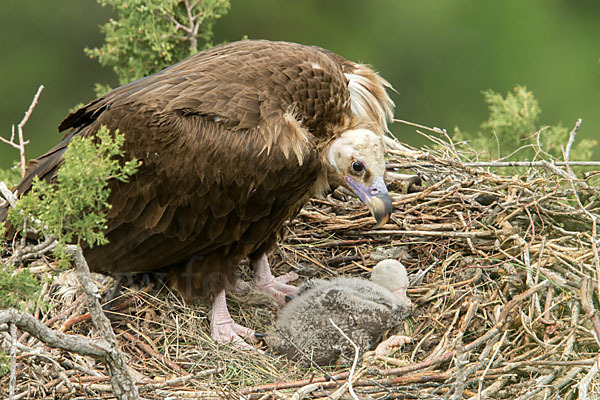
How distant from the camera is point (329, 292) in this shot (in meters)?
4.44

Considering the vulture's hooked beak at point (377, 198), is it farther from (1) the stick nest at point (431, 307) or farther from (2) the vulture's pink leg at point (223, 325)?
(2) the vulture's pink leg at point (223, 325)

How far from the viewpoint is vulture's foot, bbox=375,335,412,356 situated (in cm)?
423

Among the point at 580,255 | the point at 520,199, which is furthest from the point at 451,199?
the point at 580,255

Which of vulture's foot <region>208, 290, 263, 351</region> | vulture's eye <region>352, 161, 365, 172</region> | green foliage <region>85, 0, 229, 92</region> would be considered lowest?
vulture's foot <region>208, 290, 263, 351</region>

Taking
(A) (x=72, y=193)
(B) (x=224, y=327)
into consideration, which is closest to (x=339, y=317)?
(B) (x=224, y=327)

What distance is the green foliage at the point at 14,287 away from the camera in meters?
2.83

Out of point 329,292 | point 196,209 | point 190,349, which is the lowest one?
point 190,349

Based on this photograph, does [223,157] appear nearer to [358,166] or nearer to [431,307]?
[358,166]

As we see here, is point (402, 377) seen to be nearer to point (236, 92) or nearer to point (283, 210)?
point (283, 210)

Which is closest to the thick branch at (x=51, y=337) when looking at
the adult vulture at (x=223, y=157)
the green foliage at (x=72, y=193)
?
the green foliage at (x=72, y=193)

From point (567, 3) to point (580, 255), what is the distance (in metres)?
7.69

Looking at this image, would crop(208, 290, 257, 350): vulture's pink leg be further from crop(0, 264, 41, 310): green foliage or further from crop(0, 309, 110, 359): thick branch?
crop(0, 264, 41, 310): green foliage

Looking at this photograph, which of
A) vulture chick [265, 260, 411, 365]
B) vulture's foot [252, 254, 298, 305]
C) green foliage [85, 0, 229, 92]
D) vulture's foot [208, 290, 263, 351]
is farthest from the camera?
green foliage [85, 0, 229, 92]

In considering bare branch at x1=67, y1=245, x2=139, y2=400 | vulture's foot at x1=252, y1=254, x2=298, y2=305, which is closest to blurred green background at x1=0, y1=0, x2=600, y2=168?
vulture's foot at x1=252, y1=254, x2=298, y2=305
